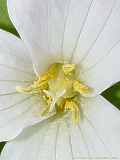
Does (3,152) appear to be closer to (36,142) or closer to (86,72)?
(36,142)

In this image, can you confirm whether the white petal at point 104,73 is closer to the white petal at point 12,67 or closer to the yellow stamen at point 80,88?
the yellow stamen at point 80,88

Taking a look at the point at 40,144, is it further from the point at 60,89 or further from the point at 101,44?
the point at 101,44

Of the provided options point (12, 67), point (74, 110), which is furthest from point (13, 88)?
point (74, 110)

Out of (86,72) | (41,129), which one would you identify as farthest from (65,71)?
(41,129)

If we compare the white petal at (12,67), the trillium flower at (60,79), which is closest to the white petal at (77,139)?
the trillium flower at (60,79)

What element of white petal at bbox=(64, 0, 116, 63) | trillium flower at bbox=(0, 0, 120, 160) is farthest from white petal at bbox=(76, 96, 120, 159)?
white petal at bbox=(64, 0, 116, 63)

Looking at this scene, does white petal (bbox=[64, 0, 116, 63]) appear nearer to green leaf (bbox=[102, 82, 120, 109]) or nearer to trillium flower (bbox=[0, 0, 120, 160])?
trillium flower (bbox=[0, 0, 120, 160])

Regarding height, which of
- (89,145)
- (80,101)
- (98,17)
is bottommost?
(89,145)

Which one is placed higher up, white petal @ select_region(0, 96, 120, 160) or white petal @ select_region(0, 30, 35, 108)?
white petal @ select_region(0, 30, 35, 108)
